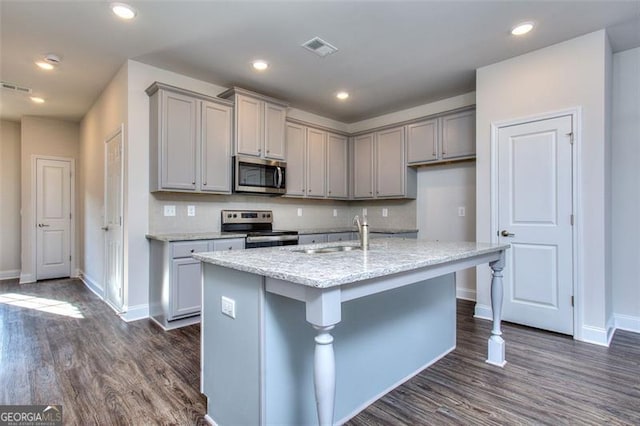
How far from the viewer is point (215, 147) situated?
3703 mm

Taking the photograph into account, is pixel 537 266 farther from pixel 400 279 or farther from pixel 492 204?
pixel 400 279

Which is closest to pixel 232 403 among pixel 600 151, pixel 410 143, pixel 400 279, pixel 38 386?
pixel 400 279

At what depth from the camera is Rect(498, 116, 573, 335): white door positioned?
2.99 m

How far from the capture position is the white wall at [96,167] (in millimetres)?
3695

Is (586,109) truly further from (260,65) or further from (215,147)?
(215,147)

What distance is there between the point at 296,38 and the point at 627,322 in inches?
161

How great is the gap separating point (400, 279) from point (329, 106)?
3809mm

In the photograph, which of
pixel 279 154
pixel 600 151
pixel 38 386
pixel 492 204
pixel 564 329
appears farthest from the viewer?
pixel 279 154

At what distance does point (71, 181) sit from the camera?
227 inches

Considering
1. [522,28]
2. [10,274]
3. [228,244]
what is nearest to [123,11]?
[228,244]

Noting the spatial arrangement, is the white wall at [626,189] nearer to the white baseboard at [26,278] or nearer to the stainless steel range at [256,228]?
the stainless steel range at [256,228]

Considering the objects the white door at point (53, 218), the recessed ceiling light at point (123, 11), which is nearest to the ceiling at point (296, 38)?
the recessed ceiling light at point (123, 11)

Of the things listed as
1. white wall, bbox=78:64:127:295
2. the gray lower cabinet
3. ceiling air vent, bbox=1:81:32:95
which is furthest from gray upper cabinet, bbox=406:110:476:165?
ceiling air vent, bbox=1:81:32:95

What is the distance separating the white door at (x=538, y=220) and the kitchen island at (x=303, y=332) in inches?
57.1
